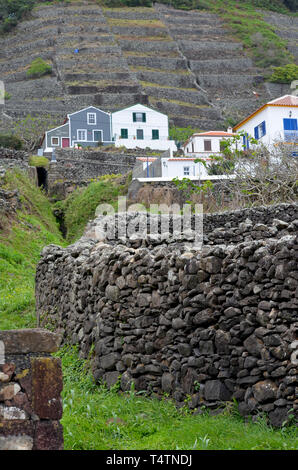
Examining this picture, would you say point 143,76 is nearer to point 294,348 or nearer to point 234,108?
point 234,108

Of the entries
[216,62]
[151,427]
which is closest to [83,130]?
[216,62]

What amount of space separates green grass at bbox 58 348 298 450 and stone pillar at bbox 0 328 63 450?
1.64 meters

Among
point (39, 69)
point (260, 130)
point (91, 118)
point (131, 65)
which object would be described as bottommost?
point (260, 130)

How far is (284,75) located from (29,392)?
9815 cm

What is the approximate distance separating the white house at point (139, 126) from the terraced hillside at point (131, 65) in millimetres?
10502

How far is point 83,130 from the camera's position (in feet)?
209

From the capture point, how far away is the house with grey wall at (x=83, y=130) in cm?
6069

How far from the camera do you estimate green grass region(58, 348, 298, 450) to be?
6426 millimetres

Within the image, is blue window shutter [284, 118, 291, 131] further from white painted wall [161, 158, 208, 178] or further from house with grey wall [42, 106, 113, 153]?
house with grey wall [42, 106, 113, 153]

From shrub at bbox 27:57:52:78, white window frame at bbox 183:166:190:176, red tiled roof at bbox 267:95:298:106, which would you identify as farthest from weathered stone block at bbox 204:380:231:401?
shrub at bbox 27:57:52:78

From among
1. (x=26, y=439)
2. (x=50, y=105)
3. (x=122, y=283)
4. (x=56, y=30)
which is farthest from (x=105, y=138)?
(x=26, y=439)

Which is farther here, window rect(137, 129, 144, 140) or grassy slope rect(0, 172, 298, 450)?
window rect(137, 129, 144, 140)

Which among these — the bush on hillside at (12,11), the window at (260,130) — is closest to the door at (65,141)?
the window at (260,130)

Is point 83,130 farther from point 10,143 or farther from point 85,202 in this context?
point 85,202
